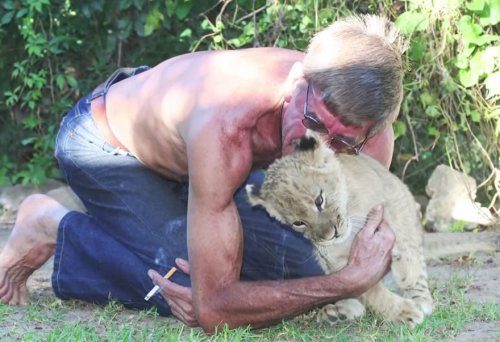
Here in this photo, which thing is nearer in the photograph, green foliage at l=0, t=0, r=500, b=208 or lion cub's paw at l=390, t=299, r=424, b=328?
lion cub's paw at l=390, t=299, r=424, b=328

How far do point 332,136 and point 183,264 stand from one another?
3.19 ft

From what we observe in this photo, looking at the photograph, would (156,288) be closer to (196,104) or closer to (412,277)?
(196,104)

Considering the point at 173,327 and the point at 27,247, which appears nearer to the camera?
the point at 173,327

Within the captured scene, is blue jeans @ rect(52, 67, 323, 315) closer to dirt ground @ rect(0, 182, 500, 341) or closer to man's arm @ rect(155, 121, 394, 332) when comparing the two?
dirt ground @ rect(0, 182, 500, 341)

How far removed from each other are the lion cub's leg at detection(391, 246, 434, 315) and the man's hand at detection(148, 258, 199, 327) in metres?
0.96

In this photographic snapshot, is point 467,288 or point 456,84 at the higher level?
point 456,84

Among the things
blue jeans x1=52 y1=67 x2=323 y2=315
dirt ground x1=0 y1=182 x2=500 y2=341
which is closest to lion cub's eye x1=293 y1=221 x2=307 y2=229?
blue jeans x1=52 y1=67 x2=323 y2=315

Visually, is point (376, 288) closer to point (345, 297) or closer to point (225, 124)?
point (345, 297)

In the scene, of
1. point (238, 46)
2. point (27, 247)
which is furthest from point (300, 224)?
point (238, 46)

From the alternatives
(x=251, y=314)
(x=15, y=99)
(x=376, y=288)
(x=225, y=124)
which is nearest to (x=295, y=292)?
(x=251, y=314)

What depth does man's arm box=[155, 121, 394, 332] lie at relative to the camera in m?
3.52

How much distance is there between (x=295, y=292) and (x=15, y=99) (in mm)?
4551

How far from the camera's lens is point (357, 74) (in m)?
3.55

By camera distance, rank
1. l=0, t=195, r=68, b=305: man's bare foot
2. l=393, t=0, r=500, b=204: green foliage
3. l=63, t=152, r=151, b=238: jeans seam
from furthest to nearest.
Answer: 1. l=393, t=0, r=500, b=204: green foliage
2. l=0, t=195, r=68, b=305: man's bare foot
3. l=63, t=152, r=151, b=238: jeans seam
